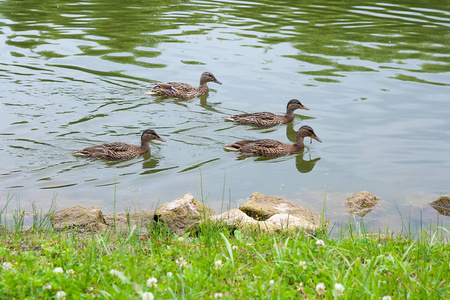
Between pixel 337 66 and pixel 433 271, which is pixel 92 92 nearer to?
pixel 337 66

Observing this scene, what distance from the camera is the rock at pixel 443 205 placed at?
9352 mm

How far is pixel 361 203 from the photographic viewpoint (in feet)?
30.7

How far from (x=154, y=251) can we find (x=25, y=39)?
1489 centimetres

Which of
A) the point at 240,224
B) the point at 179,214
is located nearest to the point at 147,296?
the point at 240,224

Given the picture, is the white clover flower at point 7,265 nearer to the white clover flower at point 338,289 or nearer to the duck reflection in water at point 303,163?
the white clover flower at point 338,289

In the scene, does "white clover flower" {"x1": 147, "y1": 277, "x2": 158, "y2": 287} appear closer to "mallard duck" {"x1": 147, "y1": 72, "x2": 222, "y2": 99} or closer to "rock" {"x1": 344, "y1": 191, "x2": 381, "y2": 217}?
"rock" {"x1": 344, "y1": 191, "x2": 381, "y2": 217}

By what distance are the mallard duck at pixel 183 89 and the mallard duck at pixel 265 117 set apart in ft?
6.50

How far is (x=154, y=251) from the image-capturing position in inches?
232

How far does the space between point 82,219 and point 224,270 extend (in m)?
3.31

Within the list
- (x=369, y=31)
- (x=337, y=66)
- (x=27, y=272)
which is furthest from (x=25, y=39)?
(x=27, y=272)

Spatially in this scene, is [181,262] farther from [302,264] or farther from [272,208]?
[272,208]

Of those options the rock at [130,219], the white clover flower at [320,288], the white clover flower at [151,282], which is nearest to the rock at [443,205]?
the rock at [130,219]

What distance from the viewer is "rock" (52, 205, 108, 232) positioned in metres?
7.72

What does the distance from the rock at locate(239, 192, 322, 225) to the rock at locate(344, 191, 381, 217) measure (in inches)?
25.9
